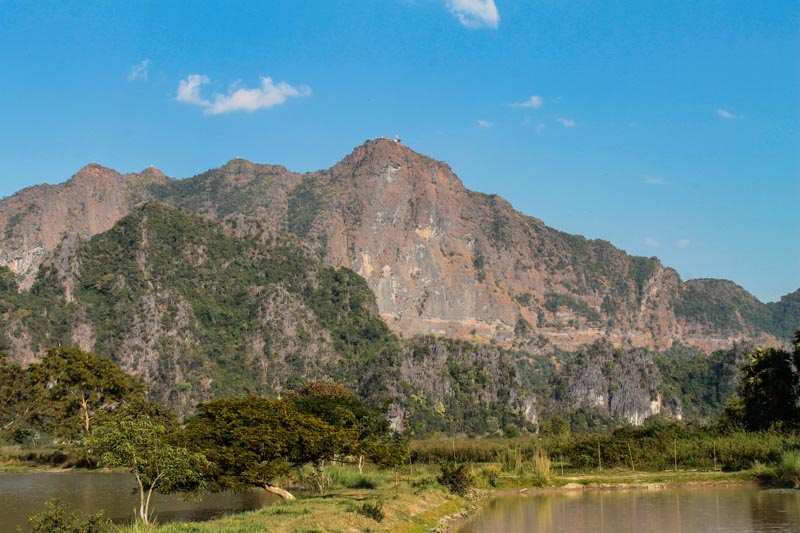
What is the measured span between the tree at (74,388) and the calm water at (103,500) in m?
16.2

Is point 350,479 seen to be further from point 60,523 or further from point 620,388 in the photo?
point 620,388

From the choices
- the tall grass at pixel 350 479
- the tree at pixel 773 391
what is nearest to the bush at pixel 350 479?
the tall grass at pixel 350 479

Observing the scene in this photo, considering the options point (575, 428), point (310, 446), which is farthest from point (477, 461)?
point (575, 428)

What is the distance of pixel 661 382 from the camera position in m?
197

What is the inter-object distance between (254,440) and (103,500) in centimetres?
1345

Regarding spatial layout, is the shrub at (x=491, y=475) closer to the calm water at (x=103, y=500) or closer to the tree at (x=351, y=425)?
the tree at (x=351, y=425)

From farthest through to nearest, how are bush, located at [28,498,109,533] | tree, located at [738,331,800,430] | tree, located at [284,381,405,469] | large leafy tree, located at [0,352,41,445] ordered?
large leafy tree, located at [0,352,41,445]
tree, located at [738,331,800,430]
tree, located at [284,381,405,469]
bush, located at [28,498,109,533]

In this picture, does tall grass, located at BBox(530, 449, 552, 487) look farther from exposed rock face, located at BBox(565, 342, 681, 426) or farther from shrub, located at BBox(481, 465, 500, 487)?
exposed rock face, located at BBox(565, 342, 681, 426)

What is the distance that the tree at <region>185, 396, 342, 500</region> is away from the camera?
1561 inches

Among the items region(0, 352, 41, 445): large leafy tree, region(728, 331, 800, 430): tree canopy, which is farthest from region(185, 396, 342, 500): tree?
region(728, 331, 800, 430): tree canopy

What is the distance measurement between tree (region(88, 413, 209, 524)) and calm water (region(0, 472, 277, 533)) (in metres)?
2.62

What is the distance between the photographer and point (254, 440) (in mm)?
40000

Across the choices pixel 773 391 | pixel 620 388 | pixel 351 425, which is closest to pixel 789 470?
pixel 773 391

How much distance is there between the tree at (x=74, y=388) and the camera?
269ft
